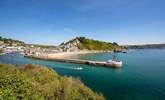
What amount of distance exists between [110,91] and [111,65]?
1609 inches

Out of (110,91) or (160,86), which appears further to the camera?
(160,86)

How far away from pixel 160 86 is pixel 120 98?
13.3 meters

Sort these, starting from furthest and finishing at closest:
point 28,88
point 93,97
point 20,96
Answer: point 93,97 → point 28,88 → point 20,96

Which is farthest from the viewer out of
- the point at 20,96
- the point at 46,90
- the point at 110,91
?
the point at 110,91

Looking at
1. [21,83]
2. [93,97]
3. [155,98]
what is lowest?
[155,98]

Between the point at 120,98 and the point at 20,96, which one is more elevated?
the point at 20,96

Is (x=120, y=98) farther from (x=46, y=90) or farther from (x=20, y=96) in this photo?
(x=20, y=96)

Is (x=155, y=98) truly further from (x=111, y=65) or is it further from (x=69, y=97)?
(x=111, y=65)

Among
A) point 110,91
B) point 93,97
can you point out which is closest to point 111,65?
point 110,91

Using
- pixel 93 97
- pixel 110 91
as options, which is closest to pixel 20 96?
pixel 93 97

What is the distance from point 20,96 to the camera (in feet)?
44.7

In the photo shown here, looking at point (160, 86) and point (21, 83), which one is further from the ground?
point (21, 83)

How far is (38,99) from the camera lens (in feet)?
47.1

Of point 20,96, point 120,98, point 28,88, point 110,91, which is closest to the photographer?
point 20,96
